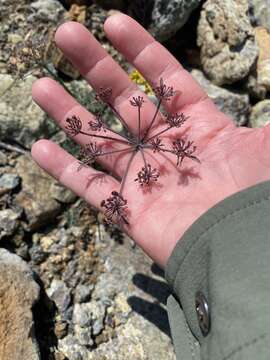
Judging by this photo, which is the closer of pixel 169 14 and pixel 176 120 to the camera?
pixel 176 120

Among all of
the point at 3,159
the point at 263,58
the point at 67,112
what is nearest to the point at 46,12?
the point at 3,159

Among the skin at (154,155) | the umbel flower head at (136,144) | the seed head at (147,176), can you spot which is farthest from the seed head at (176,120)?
the seed head at (147,176)

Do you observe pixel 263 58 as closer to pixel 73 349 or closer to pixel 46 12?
pixel 46 12

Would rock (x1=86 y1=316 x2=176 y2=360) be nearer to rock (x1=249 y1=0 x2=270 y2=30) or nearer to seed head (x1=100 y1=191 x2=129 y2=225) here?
seed head (x1=100 y1=191 x2=129 y2=225)

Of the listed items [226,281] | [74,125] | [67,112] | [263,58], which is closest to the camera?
[226,281]

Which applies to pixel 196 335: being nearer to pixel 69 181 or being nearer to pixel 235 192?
pixel 235 192

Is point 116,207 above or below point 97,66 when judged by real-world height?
below

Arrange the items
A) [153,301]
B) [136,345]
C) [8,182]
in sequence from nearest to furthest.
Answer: [136,345]
[153,301]
[8,182]

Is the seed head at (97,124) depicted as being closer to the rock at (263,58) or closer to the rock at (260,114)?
the rock at (260,114)
